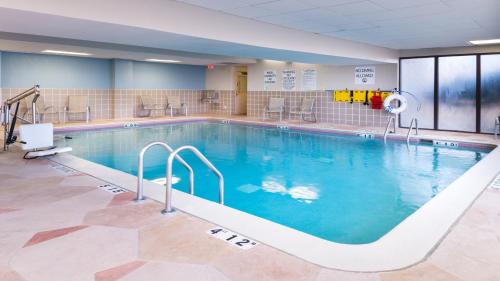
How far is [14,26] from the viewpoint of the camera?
159 inches

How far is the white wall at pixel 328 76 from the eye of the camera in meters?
9.37

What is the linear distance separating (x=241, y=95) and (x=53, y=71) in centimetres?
613

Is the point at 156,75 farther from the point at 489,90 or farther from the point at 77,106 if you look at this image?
the point at 489,90

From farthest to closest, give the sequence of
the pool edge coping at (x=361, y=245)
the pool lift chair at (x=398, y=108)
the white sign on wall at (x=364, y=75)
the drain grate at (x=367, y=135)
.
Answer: the white sign on wall at (x=364, y=75) → the drain grate at (x=367, y=135) → the pool lift chair at (x=398, y=108) → the pool edge coping at (x=361, y=245)

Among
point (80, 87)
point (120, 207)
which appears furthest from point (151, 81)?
point (120, 207)

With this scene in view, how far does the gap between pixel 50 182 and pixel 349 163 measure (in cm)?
411

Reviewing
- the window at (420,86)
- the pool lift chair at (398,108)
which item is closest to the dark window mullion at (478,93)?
the window at (420,86)

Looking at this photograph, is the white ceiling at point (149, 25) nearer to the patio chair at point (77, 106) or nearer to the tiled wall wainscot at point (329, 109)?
the patio chair at point (77, 106)

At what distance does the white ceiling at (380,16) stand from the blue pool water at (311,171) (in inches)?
80.2

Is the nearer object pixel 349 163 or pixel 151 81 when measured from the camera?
pixel 349 163

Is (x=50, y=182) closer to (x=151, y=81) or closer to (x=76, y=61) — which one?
(x=76, y=61)

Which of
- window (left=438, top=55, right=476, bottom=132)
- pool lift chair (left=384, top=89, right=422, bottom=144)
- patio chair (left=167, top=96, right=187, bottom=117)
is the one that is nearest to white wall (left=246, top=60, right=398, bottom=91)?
pool lift chair (left=384, top=89, right=422, bottom=144)

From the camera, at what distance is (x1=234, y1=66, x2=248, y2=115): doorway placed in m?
13.4

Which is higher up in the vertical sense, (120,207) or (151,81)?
(151,81)
